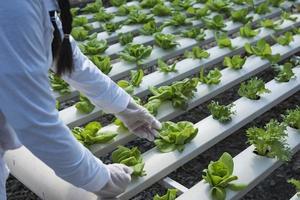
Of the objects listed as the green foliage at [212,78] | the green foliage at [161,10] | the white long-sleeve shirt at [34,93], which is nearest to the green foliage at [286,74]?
the green foliage at [212,78]

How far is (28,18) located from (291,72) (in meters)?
1.75

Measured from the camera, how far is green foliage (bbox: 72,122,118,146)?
1860 mm

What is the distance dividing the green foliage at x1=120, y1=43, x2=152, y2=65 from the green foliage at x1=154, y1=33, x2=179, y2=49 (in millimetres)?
149

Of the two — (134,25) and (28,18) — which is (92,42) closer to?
(134,25)

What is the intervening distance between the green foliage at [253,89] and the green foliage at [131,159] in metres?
0.70

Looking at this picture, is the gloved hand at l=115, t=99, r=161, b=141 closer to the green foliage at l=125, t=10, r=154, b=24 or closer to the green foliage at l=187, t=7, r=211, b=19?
the green foliage at l=125, t=10, r=154, b=24

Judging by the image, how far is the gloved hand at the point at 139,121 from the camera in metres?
1.78

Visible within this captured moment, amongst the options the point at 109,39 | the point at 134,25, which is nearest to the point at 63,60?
the point at 109,39

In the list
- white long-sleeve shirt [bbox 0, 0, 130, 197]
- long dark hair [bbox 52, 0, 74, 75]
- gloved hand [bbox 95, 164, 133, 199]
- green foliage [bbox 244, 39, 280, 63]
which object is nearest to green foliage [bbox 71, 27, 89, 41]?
green foliage [bbox 244, 39, 280, 63]

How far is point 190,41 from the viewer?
280 cm

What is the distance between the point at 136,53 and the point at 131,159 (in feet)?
3.10

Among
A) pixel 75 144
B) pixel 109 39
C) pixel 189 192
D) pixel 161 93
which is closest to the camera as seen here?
pixel 75 144

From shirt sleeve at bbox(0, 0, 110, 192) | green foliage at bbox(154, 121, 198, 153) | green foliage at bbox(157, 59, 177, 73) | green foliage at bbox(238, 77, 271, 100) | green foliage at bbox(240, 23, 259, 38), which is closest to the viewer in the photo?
shirt sleeve at bbox(0, 0, 110, 192)

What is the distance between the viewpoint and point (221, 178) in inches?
63.4
